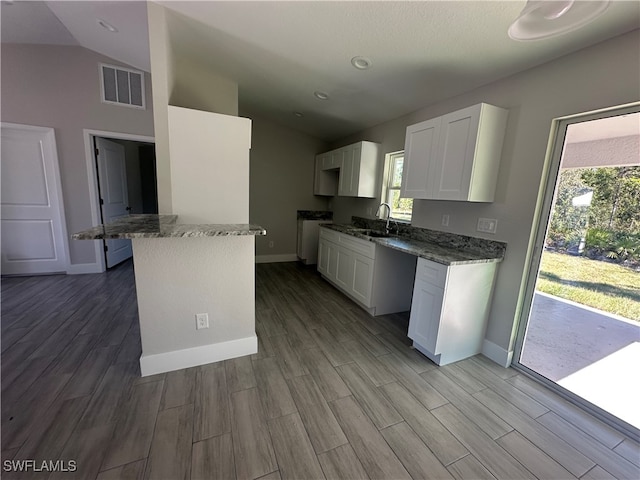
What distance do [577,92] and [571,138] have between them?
0.29m

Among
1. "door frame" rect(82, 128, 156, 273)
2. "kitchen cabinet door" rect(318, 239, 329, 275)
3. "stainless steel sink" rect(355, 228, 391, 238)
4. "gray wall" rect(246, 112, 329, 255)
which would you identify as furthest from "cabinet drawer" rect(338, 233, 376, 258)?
"door frame" rect(82, 128, 156, 273)

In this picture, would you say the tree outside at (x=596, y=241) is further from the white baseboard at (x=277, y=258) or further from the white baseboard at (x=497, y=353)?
the white baseboard at (x=277, y=258)

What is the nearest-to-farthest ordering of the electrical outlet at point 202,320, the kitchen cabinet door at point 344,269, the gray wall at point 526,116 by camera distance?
the gray wall at point 526,116 < the electrical outlet at point 202,320 < the kitchen cabinet door at point 344,269

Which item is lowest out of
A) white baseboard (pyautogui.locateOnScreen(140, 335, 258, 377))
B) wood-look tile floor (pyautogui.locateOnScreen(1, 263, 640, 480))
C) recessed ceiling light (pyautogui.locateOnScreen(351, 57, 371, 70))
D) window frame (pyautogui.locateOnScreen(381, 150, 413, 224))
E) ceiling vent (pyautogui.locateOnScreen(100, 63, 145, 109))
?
wood-look tile floor (pyautogui.locateOnScreen(1, 263, 640, 480))

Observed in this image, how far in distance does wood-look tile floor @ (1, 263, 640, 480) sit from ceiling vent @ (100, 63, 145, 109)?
297 cm

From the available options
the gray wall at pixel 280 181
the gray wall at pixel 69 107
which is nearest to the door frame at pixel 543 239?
the gray wall at pixel 280 181

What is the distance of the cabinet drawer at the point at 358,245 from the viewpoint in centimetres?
286

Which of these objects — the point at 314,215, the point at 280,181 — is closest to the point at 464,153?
the point at 314,215

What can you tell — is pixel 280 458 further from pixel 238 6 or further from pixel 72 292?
pixel 72 292

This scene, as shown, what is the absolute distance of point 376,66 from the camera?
2.25 metres

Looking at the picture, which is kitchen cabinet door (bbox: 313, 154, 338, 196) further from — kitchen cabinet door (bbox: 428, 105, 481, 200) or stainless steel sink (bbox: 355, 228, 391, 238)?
kitchen cabinet door (bbox: 428, 105, 481, 200)

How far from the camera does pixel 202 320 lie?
1938 millimetres

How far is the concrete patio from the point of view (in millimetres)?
1596

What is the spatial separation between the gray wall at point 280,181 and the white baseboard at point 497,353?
145 inches
